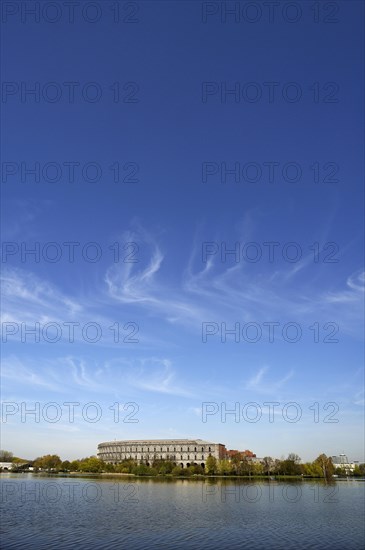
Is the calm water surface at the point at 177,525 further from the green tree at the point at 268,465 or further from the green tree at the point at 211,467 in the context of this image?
the green tree at the point at 268,465

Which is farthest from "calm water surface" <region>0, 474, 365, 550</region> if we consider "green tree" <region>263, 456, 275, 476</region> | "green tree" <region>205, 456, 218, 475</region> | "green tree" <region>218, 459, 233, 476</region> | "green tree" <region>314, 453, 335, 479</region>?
"green tree" <region>263, 456, 275, 476</region>

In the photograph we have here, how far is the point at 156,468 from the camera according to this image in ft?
593

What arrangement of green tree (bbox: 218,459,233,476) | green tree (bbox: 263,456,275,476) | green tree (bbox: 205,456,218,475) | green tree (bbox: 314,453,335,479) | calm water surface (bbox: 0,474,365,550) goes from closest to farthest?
calm water surface (bbox: 0,474,365,550)
green tree (bbox: 314,453,335,479)
green tree (bbox: 218,459,233,476)
green tree (bbox: 205,456,218,475)
green tree (bbox: 263,456,275,476)

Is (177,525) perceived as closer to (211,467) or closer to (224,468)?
(224,468)

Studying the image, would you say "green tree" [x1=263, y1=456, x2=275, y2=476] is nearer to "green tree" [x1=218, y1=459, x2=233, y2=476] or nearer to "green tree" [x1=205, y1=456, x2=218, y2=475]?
"green tree" [x1=218, y1=459, x2=233, y2=476]

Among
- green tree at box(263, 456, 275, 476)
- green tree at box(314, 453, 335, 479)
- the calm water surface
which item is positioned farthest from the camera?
green tree at box(263, 456, 275, 476)

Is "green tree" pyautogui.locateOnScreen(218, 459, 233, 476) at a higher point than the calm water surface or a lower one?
lower

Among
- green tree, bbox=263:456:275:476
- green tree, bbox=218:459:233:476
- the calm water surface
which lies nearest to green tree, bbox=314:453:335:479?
green tree, bbox=263:456:275:476

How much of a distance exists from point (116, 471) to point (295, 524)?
161 metres

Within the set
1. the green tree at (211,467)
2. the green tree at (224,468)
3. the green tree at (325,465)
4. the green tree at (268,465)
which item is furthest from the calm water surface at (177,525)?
the green tree at (268,465)

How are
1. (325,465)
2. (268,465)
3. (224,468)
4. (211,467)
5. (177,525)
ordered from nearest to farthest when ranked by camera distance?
(177,525), (325,465), (224,468), (211,467), (268,465)

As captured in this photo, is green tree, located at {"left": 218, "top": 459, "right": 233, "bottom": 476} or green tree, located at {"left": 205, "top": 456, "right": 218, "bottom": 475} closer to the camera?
green tree, located at {"left": 218, "top": 459, "right": 233, "bottom": 476}

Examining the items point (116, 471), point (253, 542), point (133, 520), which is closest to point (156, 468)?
point (116, 471)

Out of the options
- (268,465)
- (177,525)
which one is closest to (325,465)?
(268,465)
